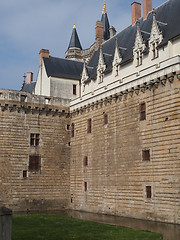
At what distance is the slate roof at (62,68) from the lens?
36812 mm

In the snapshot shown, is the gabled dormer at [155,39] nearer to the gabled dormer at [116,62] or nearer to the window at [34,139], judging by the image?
the gabled dormer at [116,62]

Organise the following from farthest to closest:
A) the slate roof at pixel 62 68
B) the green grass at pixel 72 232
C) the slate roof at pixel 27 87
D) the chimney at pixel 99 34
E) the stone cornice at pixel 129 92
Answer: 1. the slate roof at pixel 27 87
2. the chimney at pixel 99 34
3. the slate roof at pixel 62 68
4. the stone cornice at pixel 129 92
5. the green grass at pixel 72 232

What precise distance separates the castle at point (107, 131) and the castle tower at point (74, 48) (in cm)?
1346

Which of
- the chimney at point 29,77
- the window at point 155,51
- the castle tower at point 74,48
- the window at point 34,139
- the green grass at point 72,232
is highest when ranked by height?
the castle tower at point 74,48

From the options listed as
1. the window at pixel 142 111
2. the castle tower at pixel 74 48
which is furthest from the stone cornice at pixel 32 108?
the castle tower at pixel 74 48

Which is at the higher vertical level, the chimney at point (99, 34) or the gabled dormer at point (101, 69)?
the chimney at point (99, 34)

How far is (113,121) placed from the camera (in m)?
28.0

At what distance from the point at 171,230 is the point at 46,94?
22142 mm

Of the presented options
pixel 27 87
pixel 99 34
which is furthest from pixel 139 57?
pixel 27 87

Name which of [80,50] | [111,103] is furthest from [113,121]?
[80,50]

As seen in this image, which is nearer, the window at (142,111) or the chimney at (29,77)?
the window at (142,111)

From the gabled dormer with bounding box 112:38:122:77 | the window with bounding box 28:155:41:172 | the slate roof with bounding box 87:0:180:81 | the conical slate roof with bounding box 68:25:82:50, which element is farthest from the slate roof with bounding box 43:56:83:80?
the conical slate roof with bounding box 68:25:82:50

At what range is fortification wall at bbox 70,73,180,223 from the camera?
21781mm

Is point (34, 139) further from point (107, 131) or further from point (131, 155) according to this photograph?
point (131, 155)
